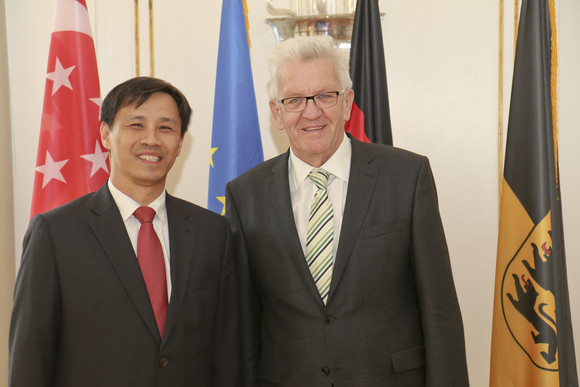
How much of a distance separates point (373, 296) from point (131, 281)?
82 cm

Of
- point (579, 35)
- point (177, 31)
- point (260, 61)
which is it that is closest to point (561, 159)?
point (579, 35)

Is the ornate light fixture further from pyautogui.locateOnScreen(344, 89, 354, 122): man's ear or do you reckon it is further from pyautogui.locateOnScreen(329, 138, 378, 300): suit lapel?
pyautogui.locateOnScreen(329, 138, 378, 300): suit lapel

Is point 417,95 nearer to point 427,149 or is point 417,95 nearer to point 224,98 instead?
point 427,149

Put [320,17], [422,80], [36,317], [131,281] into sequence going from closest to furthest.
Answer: [36,317], [131,281], [320,17], [422,80]

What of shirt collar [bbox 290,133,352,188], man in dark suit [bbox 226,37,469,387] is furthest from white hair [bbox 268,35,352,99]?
shirt collar [bbox 290,133,352,188]

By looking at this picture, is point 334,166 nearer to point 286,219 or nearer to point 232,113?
point 286,219

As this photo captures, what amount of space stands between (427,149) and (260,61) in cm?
123

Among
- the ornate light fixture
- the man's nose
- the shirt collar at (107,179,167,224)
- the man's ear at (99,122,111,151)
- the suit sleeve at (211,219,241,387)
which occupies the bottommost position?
the suit sleeve at (211,219,241,387)

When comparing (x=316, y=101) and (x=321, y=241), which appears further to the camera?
(x=316, y=101)

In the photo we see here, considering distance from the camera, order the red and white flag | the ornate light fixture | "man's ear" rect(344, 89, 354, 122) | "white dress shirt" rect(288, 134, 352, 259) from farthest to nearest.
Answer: the ornate light fixture, the red and white flag, "man's ear" rect(344, 89, 354, 122), "white dress shirt" rect(288, 134, 352, 259)

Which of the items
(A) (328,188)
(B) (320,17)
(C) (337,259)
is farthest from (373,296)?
(B) (320,17)

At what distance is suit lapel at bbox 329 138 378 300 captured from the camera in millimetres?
1918

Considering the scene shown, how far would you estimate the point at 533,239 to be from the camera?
2725 mm

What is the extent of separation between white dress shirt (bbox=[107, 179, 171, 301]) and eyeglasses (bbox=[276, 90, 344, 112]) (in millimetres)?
595
